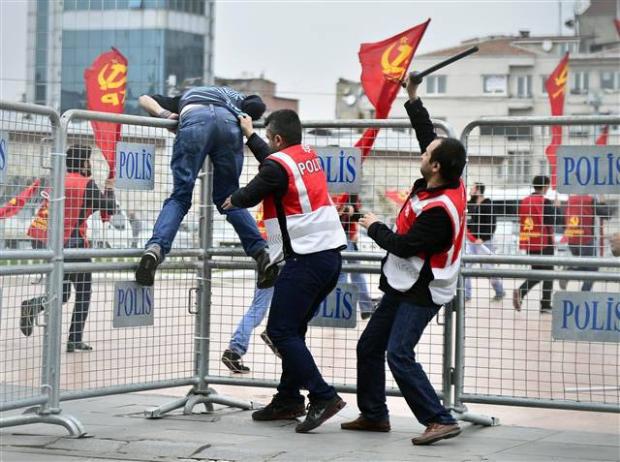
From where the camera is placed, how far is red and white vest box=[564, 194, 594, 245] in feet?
29.4

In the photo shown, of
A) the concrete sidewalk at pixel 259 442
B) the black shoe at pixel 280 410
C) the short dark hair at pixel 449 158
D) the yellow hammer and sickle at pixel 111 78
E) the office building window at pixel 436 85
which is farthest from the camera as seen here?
the office building window at pixel 436 85

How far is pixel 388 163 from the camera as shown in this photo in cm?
848

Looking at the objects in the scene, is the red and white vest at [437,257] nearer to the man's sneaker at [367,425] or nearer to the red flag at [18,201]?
the man's sneaker at [367,425]

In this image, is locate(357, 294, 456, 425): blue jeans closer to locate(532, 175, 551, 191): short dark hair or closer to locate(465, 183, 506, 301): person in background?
locate(465, 183, 506, 301): person in background

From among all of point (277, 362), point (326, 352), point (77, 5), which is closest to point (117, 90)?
point (326, 352)

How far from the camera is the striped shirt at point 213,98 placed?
8.29 metres

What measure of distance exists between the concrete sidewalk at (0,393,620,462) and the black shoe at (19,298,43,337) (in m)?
0.67

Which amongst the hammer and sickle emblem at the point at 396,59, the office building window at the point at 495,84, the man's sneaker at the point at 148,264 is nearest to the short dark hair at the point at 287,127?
the man's sneaker at the point at 148,264

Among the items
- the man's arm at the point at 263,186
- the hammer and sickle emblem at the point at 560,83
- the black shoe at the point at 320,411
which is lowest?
the black shoe at the point at 320,411

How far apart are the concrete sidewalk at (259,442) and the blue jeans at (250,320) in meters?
0.48

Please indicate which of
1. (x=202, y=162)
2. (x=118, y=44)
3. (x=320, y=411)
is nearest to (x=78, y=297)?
(x=202, y=162)

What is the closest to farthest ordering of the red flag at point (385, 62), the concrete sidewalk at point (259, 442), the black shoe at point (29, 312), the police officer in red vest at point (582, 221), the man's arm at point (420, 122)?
the concrete sidewalk at point (259, 442) → the black shoe at point (29, 312) → the man's arm at point (420, 122) → the police officer in red vest at point (582, 221) → the red flag at point (385, 62)

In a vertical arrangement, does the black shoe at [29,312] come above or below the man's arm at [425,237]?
below

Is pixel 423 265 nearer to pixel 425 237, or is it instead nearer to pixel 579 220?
pixel 425 237
